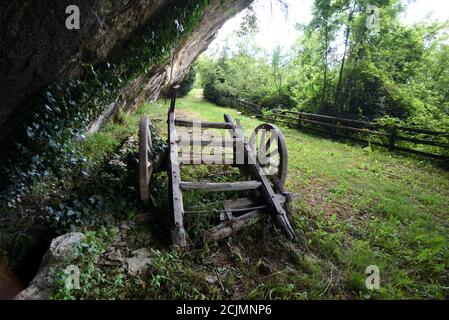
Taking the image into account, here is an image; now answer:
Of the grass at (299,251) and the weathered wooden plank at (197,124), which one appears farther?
the weathered wooden plank at (197,124)

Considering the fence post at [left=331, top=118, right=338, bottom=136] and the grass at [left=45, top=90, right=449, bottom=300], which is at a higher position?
the fence post at [left=331, top=118, right=338, bottom=136]

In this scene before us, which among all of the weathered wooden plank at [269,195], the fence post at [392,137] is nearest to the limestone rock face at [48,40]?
the weathered wooden plank at [269,195]

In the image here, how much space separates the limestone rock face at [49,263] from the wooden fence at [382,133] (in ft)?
31.9

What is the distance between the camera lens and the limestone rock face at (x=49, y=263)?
6.70ft

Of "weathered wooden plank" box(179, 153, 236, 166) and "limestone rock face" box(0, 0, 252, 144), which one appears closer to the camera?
"limestone rock face" box(0, 0, 252, 144)

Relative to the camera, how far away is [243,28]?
332 inches

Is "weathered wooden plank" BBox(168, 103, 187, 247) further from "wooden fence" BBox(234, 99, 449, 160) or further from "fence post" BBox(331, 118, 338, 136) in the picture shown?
"fence post" BBox(331, 118, 338, 136)

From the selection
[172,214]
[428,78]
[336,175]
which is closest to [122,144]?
[172,214]

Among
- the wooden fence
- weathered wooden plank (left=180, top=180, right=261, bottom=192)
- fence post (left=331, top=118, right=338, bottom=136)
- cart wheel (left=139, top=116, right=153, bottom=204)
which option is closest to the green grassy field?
weathered wooden plank (left=180, top=180, right=261, bottom=192)

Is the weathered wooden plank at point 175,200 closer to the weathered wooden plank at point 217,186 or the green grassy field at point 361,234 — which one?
Answer: the weathered wooden plank at point 217,186

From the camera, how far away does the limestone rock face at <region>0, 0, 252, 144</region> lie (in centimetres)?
208

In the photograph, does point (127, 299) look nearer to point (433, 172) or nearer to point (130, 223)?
point (130, 223)

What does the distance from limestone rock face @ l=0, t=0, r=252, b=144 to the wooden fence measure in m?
8.74

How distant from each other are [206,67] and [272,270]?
2465 centimetres
